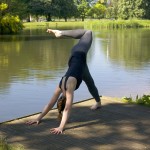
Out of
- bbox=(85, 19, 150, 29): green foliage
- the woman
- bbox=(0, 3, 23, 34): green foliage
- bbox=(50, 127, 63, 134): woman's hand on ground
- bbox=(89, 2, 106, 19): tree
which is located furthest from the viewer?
bbox=(89, 2, 106, 19): tree

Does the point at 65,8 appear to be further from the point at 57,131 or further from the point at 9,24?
the point at 57,131

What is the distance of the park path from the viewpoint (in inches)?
181

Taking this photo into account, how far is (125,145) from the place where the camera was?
4590 millimetres

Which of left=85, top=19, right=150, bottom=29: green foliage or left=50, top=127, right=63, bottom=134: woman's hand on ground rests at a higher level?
left=50, top=127, right=63, bottom=134: woman's hand on ground

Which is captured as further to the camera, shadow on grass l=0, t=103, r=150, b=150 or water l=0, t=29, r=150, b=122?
water l=0, t=29, r=150, b=122

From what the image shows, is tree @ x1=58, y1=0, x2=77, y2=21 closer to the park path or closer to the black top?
the park path

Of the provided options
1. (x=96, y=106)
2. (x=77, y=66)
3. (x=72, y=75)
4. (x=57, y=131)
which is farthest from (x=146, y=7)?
(x=57, y=131)

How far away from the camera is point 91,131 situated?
515 centimetres

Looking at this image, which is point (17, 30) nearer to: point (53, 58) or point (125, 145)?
point (53, 58)

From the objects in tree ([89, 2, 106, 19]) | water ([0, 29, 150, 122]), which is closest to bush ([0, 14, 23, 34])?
water ([0, 29, 150, 122])

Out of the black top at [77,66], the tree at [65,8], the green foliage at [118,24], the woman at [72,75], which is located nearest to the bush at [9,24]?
the green foliage at [118,24]

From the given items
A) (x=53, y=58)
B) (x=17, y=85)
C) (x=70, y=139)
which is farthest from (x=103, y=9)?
(x=70, y=139)

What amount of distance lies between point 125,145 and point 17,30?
3614 centimetres

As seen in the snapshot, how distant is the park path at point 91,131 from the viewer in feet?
15.1
